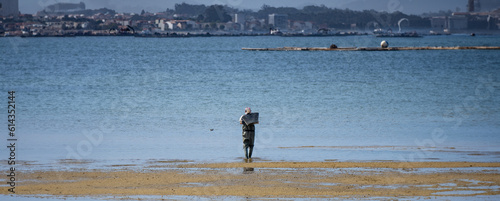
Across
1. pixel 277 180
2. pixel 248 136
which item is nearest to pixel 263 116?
pixel 248 136

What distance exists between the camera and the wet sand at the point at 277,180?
13945 millimetres

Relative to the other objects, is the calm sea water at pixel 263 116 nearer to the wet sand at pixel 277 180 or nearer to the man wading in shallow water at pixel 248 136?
the man wading in shallow water at pixel 248 136

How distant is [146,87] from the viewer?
1889 inches

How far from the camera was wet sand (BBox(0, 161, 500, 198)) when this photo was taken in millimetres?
13945

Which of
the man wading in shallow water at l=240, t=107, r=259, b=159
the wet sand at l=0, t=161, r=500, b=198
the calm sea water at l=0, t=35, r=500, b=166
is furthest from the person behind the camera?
the calm sea water at l=0, t=35, r=500, b=166

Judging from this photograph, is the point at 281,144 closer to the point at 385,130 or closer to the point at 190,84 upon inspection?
the point at 385,130

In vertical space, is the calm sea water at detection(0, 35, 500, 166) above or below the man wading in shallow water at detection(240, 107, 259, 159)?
below

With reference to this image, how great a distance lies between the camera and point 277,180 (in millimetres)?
15156

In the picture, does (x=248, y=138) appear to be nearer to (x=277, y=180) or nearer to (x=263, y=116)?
(x=277, y=180)

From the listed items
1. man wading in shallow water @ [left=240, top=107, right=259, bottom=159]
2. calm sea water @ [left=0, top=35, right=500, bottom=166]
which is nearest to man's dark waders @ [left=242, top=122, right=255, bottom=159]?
man wading in shallow water @ [left=240, top=107, right=259, bottom=159]

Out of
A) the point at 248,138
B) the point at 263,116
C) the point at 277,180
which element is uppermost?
the point at 248,138

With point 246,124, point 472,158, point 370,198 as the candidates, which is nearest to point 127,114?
point 246,124

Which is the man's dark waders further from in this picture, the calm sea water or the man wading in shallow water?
the calm sea water

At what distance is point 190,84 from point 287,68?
20.4 meters
